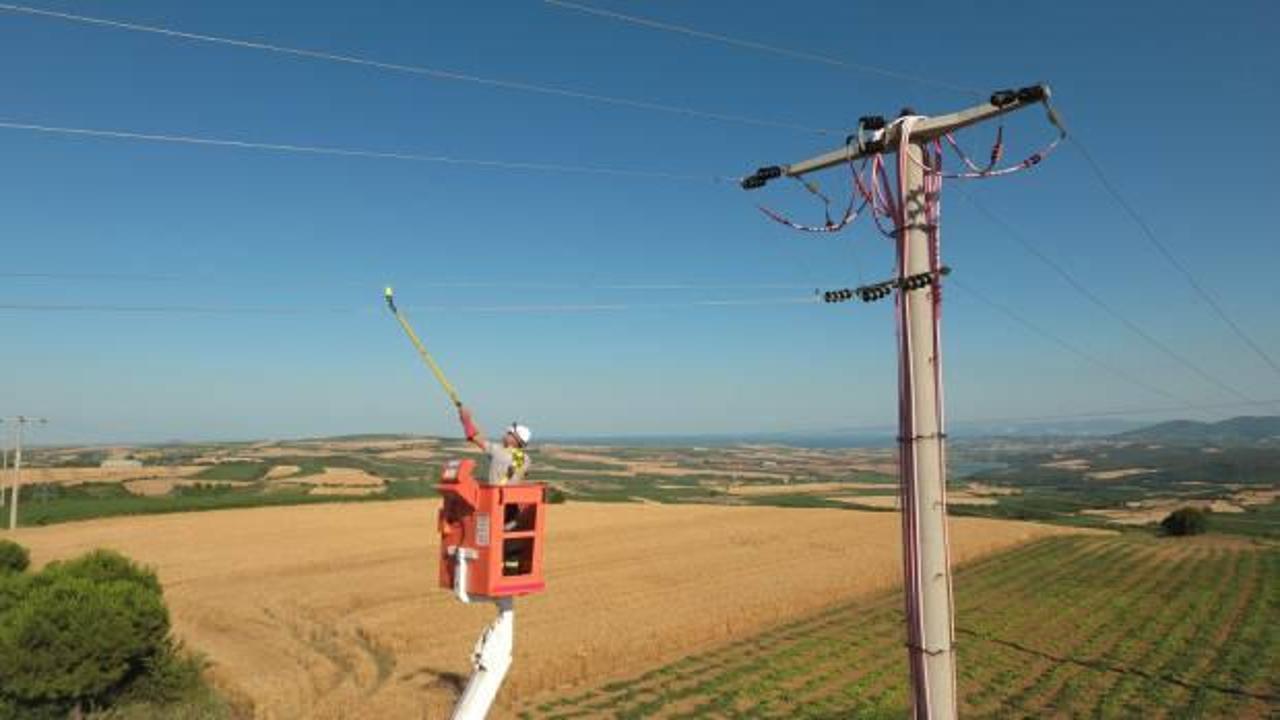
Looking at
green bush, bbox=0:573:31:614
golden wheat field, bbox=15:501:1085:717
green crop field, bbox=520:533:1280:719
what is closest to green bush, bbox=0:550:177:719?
green bush, bbox=0:573:31:614

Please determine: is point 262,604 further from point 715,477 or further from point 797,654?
point 715,477

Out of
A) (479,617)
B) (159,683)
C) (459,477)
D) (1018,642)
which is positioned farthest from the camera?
(479,617)

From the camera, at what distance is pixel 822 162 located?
32.1ft

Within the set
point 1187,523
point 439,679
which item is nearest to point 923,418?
point 439,679

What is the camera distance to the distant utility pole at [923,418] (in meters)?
8.63

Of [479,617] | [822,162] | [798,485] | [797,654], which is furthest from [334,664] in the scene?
[798,485]

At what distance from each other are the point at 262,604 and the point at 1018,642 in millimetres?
27353

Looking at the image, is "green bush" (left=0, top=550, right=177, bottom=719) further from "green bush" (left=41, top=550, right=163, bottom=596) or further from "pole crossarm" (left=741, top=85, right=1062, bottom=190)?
"pole crossarm" (left=741, top=85, right=1062, bottom=190)

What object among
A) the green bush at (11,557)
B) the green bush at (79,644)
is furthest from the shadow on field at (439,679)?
the green bush at (11,557)

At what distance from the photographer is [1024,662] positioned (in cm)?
2406

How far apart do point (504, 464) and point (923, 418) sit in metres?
4.28

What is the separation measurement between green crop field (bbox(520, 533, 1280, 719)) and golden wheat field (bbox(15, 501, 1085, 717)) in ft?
6.64

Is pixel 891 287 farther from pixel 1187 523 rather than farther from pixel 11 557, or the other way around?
pixel 1187 523

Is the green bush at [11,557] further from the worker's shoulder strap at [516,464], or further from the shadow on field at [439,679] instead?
the worker's shoulder strap at [516,464]
